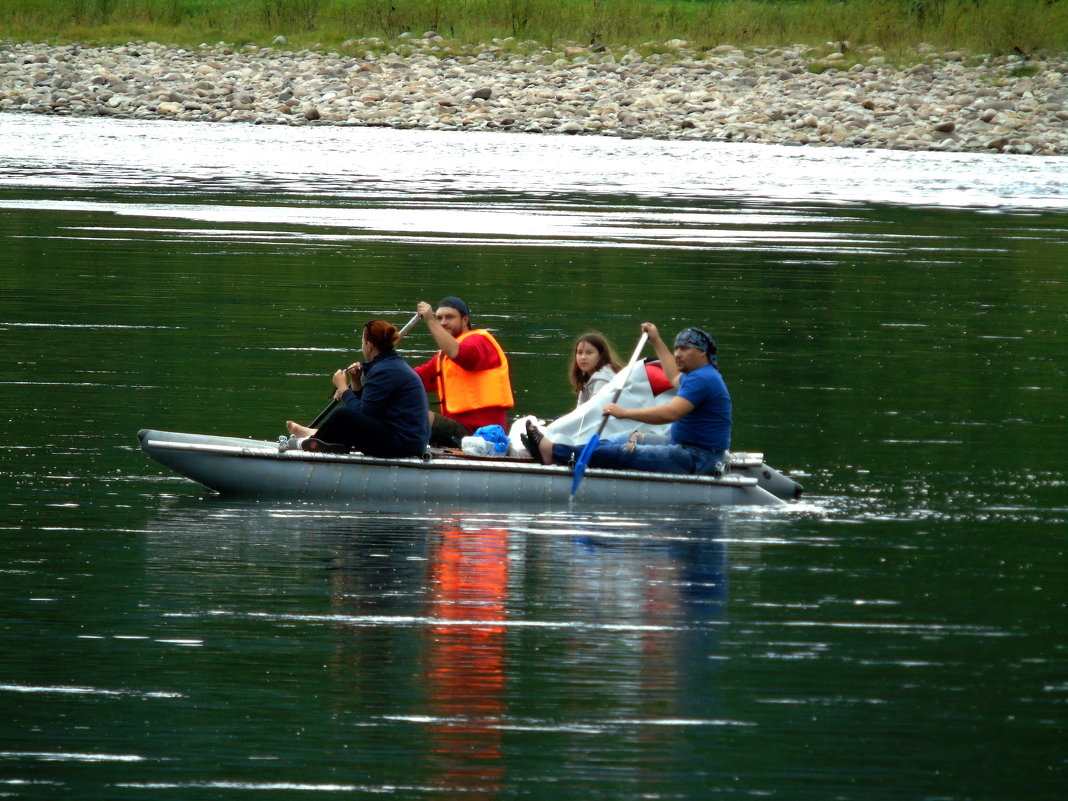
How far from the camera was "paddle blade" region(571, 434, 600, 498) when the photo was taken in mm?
10961

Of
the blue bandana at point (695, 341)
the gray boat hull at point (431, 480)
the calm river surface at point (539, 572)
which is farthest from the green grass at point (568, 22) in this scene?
the gray boat hull at point (431, 480)

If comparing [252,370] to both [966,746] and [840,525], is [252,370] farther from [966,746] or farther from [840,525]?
[966,746]

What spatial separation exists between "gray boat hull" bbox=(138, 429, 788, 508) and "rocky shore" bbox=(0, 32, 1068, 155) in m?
32.8

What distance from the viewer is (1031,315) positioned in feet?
65.9

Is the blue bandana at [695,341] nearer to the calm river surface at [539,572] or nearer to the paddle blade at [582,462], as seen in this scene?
the paddle blade at [582,462]

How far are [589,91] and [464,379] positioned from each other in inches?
1515

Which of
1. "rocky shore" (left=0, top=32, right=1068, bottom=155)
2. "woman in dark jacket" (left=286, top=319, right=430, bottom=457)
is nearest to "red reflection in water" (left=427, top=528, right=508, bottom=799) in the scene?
"woman in dark jacket" (left=286, top=319, right=430, bottom=457)

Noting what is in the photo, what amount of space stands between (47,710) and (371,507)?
12.7ft

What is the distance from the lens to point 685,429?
11250 mm

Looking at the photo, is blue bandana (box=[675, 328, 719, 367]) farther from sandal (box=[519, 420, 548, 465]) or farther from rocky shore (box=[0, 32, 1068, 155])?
rocky shore (box=[0, 32, 1068, 155])

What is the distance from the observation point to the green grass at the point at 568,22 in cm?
5197

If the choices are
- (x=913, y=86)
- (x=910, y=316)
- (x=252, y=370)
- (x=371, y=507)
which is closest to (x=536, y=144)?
(x=913, y=86)

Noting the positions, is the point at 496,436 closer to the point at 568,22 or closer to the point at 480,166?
the point at 480,166

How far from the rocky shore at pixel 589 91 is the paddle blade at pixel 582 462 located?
32831 millimetres
